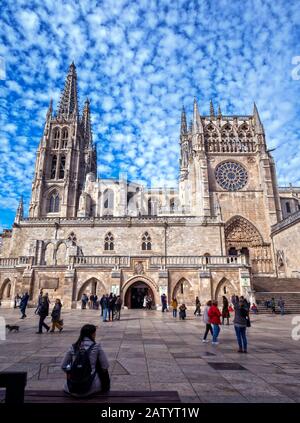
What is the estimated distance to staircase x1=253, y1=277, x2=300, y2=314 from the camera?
69.5ft

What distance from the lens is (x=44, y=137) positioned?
54.9 meters

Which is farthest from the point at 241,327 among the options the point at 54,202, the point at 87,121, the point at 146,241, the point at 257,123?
the point at 87,121

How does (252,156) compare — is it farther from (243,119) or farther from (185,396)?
(185,396)

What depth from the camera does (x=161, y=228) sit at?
3172 cm

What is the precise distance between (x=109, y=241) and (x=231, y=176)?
20.1m

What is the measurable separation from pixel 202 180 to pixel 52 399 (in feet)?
120

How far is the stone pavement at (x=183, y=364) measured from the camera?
4.56m

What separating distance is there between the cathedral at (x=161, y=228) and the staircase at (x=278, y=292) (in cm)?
25

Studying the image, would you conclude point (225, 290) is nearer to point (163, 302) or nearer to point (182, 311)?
point (163, 302)

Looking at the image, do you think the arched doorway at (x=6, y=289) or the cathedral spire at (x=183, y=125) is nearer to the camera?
the arched doorway at (x=6, y=289)

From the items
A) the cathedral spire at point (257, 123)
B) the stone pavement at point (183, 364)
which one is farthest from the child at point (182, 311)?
the cathedral spire at point (257, 123)

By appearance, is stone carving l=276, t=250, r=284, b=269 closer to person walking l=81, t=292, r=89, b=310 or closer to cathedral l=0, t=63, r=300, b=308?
cathedral l=0, t=63, r=300, b=308

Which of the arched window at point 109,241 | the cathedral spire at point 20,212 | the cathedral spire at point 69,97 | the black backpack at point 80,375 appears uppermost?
the cathedral spire at point 69,97

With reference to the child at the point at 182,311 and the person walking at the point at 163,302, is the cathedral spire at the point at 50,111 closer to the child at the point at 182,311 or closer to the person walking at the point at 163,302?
the person walking at the point at 163,302
